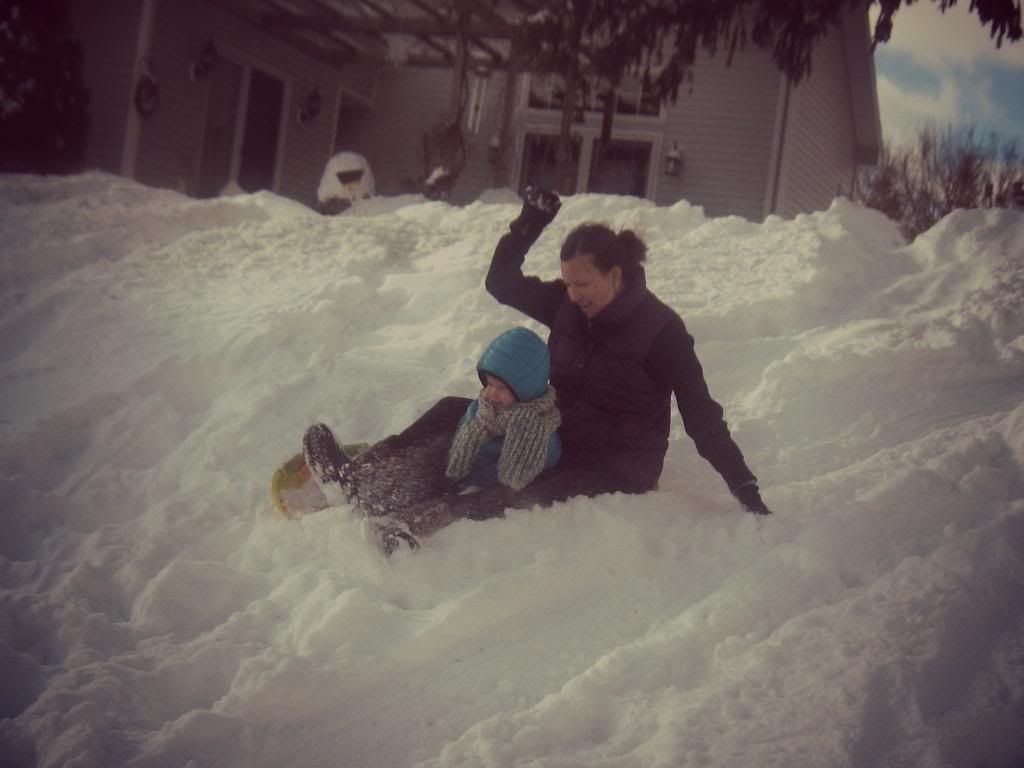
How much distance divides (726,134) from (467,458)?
11028 millimetres

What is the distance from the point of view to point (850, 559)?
110 inches

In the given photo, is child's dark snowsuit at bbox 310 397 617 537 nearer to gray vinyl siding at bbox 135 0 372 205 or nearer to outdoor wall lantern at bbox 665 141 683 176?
gray vinyl siding at bbox 135 0 372 205

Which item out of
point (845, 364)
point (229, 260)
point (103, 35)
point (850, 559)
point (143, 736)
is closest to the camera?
point (143, 736)

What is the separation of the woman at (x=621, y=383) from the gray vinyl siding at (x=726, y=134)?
999 cm

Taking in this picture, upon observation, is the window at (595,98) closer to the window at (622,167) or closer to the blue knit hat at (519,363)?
the window at (622,167)

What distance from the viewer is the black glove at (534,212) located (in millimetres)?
3572

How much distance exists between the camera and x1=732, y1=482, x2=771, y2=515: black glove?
306 centimetres

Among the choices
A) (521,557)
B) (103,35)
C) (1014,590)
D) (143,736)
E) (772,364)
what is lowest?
(143,736)

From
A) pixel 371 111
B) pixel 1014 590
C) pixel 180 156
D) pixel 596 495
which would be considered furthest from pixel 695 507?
pixel 371 111

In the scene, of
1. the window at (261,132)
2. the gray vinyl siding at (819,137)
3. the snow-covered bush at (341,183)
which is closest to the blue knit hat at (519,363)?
the snow-covered bush at (341,183)

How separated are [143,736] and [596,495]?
165cm

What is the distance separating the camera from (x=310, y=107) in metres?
13.8

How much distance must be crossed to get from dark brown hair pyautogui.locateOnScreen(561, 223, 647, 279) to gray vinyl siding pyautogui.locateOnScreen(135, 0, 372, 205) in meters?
9.81

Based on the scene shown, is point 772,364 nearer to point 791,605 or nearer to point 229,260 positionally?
point 791,605
